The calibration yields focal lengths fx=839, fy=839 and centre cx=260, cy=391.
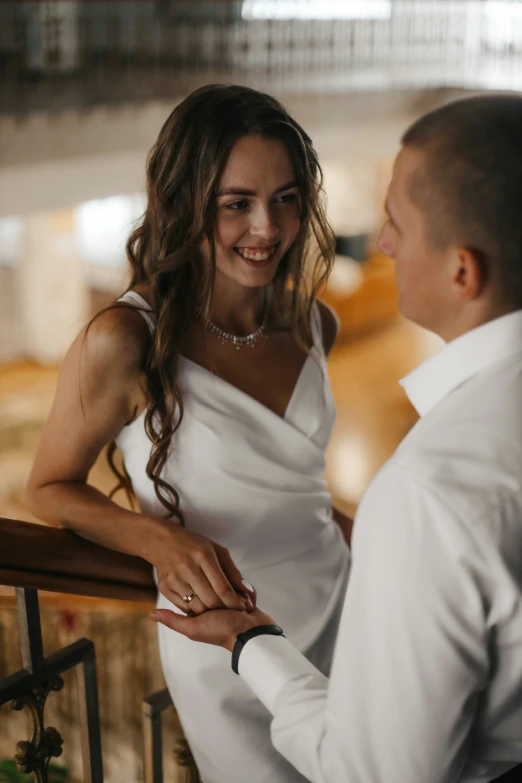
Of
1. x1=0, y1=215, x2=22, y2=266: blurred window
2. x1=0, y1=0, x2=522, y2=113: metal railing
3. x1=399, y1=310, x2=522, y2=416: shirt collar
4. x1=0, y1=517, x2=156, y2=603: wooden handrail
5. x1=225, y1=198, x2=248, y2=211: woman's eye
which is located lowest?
x1=0, y1=215, x2=22, y2=266: blurred window

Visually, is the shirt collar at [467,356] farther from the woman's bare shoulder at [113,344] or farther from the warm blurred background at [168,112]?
the warm blurred background at [168,112]

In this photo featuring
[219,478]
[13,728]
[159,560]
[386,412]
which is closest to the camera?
[159,560]

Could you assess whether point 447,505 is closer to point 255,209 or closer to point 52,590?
point 52,590

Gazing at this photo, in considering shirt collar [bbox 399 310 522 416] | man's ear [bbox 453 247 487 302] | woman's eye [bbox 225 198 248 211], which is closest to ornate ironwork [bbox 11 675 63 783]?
shirt collar [bbox 399 310 522 416]

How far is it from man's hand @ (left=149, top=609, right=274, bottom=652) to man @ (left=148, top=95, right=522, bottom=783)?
11.4 inches

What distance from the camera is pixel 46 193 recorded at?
6871 mm

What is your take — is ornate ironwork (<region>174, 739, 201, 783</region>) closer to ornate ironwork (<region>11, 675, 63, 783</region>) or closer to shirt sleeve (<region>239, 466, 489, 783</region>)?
ornate ironwork (<region>11, 675, 63, 783</region>)

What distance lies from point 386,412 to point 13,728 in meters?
6.13

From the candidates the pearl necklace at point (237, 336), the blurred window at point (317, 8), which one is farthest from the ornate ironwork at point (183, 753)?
the blurred window at point (317, 8)

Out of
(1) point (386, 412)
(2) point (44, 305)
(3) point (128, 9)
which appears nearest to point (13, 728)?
(1) point (386, 412)

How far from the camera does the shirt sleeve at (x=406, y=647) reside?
3.20 feet

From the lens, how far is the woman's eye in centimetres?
180

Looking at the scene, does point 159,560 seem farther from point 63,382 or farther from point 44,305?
point 44,305

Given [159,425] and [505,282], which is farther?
[159,425]
